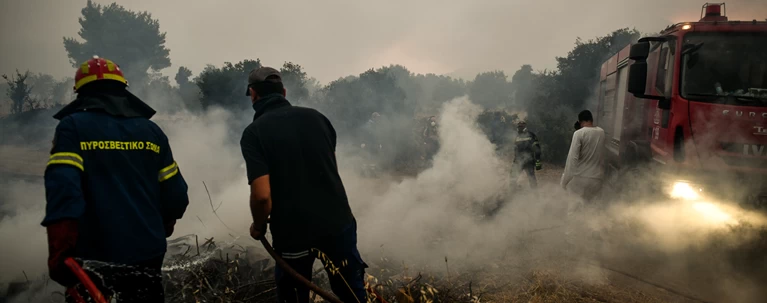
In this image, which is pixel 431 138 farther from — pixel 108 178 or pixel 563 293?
pixel 108 178

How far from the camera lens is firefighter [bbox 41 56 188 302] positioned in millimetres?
1859

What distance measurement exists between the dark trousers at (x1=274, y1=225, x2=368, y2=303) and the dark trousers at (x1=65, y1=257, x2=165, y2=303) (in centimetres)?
67

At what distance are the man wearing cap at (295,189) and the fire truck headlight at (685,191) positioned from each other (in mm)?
4154

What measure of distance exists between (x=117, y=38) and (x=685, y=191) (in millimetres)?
34966

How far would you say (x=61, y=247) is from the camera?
1843mm

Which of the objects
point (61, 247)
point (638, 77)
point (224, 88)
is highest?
point (224, 88)

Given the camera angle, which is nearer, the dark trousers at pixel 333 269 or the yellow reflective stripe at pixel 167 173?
the yellow reflective stripe at pixel 167 173

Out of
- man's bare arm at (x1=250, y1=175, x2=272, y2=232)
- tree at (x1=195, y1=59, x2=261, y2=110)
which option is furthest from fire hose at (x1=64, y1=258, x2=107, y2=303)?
tree at (x1=195, y1=59, x2=261, y2=110)

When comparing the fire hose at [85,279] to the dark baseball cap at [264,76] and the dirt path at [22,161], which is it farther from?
the dirt path at [22,161]

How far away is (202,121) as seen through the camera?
9.46 metres

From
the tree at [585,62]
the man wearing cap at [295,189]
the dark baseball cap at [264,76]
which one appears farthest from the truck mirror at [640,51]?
the tree at [585,62]

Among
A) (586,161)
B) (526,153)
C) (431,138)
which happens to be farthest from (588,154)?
(431,138)

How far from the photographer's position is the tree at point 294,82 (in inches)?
629

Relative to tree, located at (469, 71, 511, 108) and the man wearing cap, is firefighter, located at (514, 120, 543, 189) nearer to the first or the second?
the man wearing cap
